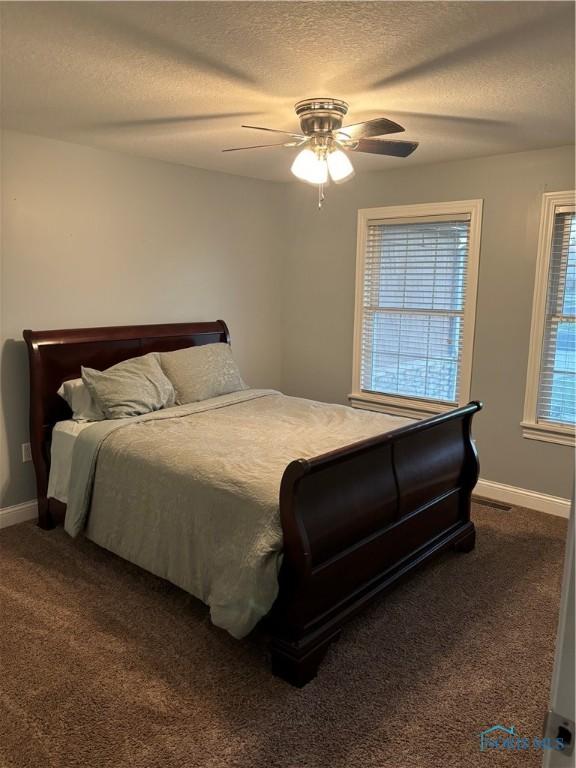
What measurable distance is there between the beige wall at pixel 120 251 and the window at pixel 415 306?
95 cm

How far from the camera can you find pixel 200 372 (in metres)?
3.95

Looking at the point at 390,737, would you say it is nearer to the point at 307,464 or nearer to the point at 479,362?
the point at 307,464

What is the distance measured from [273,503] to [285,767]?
884 mm

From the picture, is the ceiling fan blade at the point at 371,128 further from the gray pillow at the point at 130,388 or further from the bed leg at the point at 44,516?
the bed leg at the point at 44,516

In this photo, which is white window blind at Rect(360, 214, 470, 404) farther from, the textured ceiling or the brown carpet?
the brown carpet

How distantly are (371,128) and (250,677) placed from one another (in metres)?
2.37

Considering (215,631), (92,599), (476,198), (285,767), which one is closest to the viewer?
(285,767)

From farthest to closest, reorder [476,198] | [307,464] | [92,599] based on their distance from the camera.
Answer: [476,198] < [92,599] < [307,464]

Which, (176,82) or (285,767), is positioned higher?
(176,82)

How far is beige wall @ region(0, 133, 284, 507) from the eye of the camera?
3.46 meters

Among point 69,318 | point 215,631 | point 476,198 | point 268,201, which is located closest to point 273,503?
point 215,631

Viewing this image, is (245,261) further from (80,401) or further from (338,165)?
(338,165)

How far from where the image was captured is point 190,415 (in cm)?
355

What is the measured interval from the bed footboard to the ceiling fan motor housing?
59.0 inches
